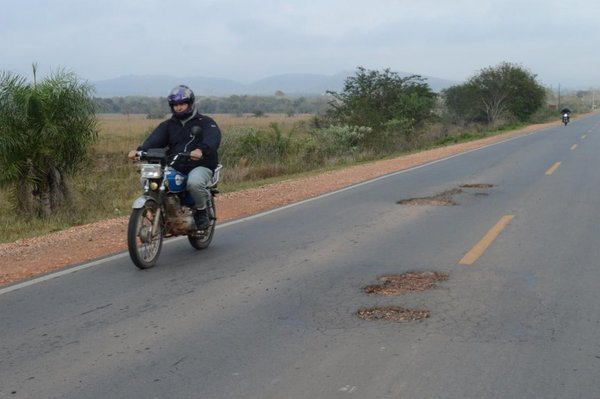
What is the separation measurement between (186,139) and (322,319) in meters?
3.28

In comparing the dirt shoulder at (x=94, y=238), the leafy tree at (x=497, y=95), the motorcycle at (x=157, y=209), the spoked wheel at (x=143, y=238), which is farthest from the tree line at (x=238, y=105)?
the spoked wheel at (x=143, y=238)

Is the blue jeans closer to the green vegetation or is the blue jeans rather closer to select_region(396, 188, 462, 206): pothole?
the green vegetation

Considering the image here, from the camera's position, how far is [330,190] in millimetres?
14516

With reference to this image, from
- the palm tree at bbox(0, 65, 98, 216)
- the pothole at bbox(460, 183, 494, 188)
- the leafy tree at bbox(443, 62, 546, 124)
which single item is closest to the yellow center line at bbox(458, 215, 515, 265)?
the pothole at bbox(460, 183, 494, 188)

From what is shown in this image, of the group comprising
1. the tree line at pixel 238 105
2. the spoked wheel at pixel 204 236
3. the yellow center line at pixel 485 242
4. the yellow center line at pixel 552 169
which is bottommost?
the yellow center line at pixel 485 242

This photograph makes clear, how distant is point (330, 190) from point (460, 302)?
8.88 meters

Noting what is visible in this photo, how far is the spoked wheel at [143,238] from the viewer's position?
6.95 m

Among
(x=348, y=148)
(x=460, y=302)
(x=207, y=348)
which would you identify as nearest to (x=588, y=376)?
(x=460, y=302)

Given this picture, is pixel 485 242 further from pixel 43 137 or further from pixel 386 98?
pixel 386 98

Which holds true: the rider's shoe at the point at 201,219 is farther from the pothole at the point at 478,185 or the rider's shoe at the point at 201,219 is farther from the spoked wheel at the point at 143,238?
the pothole at the point at 478,185

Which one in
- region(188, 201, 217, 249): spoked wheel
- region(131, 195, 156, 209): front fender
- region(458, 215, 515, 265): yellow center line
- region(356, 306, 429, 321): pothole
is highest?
region(131, 195, 156, 209): front fender

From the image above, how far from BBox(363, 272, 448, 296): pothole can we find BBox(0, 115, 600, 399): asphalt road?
0.38ft

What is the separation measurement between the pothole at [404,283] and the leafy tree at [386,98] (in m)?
27.6

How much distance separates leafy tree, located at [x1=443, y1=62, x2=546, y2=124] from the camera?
6103cm
